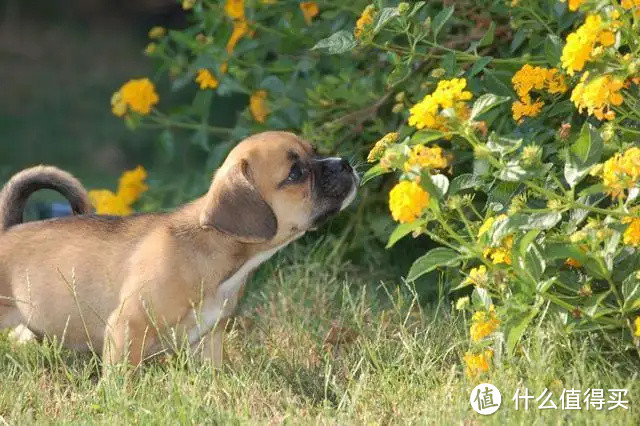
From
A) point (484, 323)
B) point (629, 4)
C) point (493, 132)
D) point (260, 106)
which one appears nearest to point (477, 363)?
point (484, 323)

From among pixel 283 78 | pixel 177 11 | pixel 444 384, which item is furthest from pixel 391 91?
pixel 177 11

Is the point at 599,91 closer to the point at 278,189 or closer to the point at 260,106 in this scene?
the point at 278,189

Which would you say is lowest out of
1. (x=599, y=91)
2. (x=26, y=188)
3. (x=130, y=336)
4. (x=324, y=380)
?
(x=324, y=380)

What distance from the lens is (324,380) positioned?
4.26 metres

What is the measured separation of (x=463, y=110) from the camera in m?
3.50

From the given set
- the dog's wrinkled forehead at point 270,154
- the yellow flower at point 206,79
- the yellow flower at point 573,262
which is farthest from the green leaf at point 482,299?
the yellow flower at point 206,79

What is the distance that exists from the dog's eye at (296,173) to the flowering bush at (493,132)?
247 mm

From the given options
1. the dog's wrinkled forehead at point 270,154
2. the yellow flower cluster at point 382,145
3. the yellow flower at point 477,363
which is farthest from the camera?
the dog's wrinkled forehead at point 270,154

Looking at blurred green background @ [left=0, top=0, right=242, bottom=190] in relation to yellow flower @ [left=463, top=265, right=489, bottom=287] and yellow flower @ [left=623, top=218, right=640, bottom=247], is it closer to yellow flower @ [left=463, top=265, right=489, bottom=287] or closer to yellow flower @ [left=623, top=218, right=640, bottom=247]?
yellow flower @ [left=463, top=265, right=489, bottom=287]

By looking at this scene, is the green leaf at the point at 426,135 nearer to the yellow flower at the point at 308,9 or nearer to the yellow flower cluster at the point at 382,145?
the yellow flower cluster at the point at 382,145

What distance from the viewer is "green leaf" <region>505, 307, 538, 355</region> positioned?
3.66 m

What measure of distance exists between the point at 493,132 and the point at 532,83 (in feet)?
1.74

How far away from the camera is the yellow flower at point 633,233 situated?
349cm

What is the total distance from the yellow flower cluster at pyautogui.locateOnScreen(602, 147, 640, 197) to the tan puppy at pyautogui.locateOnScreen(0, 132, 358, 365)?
1.28m
